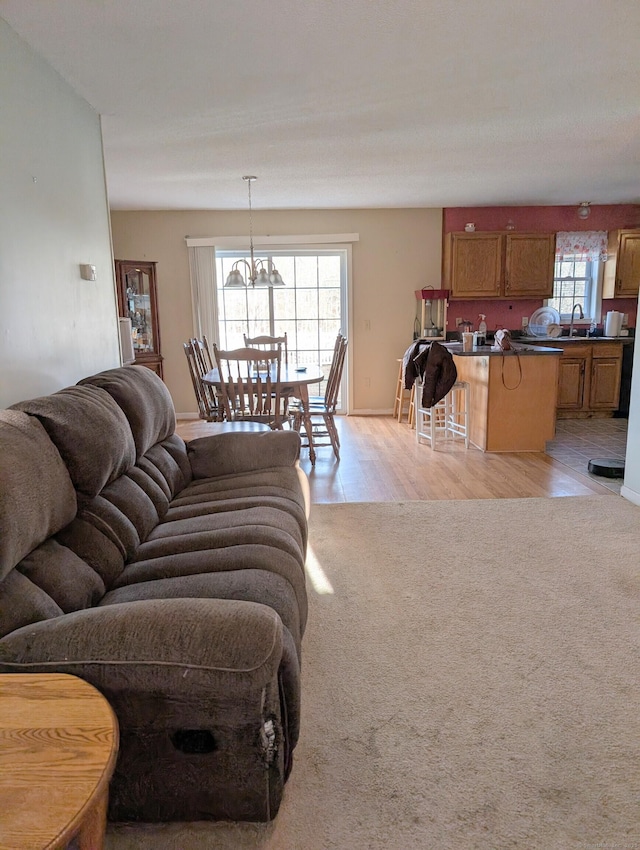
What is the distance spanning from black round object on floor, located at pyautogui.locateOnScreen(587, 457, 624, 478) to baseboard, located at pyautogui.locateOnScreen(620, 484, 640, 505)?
1.36 feet

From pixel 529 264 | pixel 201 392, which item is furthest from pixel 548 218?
pixel 201 392

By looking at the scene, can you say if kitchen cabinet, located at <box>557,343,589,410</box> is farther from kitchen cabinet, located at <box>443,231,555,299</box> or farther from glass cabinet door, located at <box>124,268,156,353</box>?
glass cabinet door, located at <box>124,268,156,353</box>

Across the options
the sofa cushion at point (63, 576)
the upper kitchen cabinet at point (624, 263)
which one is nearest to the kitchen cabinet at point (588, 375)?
the upper kitchen cabinet at point (624, 263)

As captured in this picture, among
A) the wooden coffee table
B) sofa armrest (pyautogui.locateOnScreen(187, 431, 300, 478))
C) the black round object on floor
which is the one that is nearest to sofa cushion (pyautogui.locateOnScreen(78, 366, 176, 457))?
sofa armrest (pyautogui.locateOnScreen(187, 431, 300, 478))

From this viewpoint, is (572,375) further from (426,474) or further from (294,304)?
(294,304)

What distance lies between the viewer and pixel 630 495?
3.71 metres

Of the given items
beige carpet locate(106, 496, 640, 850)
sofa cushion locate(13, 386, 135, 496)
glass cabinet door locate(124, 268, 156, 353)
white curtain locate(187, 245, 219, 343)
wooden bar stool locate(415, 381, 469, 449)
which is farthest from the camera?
white curtain locate(187, 245, 219, 343)

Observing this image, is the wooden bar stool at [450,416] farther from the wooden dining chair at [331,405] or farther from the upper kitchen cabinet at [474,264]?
the upper kitchen cabinet at [474,264]

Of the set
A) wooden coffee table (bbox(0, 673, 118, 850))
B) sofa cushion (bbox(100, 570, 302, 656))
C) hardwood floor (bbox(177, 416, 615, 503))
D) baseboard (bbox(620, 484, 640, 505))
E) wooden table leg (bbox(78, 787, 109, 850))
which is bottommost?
hardwood floor (bbox(177, 416, 615, 503))

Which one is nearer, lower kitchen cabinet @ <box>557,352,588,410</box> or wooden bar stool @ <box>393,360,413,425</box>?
lower kitchen cabinet @ <box>557,352,588,410</box>

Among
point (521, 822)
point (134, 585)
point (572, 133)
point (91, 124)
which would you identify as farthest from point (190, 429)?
point (572, 133)

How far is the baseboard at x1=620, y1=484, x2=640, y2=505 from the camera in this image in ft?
11.9

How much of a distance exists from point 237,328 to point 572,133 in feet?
13.4

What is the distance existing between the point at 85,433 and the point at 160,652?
783mm
